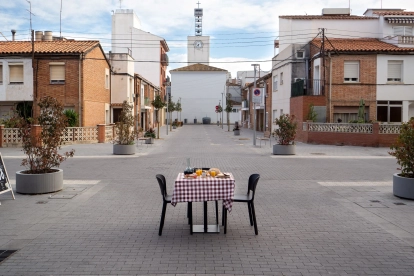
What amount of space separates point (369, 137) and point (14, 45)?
25.1 m

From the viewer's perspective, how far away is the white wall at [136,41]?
6462cm

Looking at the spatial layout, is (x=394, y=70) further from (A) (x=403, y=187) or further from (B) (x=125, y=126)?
(A) (x=403, y=187)

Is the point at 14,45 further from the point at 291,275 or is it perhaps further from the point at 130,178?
the point at 291,275

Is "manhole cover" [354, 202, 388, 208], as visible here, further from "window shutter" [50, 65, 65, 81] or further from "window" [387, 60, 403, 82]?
"window shutter" [50, 65, 65, 81]

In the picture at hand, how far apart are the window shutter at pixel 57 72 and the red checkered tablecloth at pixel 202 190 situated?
976 inches

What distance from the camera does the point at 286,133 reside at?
65.0 feet

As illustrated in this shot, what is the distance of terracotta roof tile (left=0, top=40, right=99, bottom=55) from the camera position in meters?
28.9

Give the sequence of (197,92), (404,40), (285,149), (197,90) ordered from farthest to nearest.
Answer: (197,90) < (197,92) < (404,40) < (285,149)

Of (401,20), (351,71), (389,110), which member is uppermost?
(401,20)

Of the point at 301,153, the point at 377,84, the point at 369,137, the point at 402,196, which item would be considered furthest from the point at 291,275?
the point at 377,84

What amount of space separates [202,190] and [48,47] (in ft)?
88.1

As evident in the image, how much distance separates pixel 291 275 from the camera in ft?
16.7

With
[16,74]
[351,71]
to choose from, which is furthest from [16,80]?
[351,71]

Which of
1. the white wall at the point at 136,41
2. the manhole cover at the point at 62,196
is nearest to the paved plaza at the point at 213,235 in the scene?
the manhole cover at the point at 62,196
